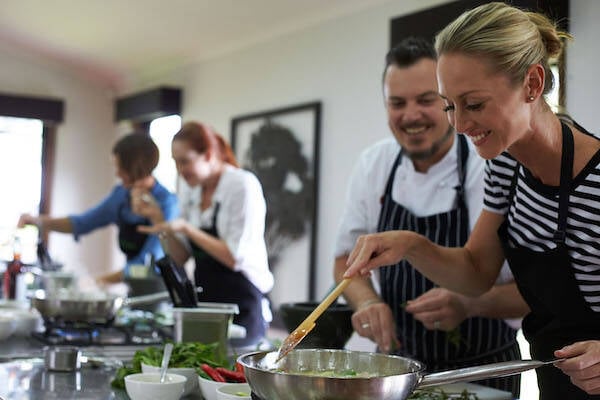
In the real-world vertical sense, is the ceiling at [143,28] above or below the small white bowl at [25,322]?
above

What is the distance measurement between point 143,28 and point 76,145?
2301mm

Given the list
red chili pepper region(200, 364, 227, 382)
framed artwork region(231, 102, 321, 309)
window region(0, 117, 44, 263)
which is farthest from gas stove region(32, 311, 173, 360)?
window region(0, 117, 44, 263)

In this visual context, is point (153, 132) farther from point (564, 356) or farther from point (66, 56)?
point (564, 356)

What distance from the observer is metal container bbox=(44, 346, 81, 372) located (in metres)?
1.96

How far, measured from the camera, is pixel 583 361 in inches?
53.4

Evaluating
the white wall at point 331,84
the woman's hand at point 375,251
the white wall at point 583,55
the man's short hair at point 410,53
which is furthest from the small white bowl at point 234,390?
the white wall at point 331,84

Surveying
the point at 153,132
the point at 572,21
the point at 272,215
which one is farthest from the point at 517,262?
the point at 153,132

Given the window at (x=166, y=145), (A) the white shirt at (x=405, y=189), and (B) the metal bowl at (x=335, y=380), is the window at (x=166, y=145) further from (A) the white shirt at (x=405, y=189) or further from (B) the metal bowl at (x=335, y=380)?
(B) the metal bowl at (x=335, y=380)

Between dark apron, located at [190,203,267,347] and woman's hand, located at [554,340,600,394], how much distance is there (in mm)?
1874

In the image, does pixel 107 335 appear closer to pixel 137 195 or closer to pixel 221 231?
pixel 221 231

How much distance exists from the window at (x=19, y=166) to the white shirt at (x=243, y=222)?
16.7ft

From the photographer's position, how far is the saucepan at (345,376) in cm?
122

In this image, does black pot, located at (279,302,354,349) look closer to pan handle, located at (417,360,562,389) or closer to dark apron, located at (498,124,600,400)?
dark apron, located at (498,124,600,400)

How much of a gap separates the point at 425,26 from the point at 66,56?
4.81 metres
